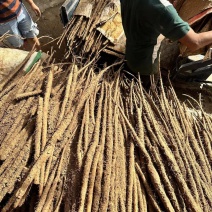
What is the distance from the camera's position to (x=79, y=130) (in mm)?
1763

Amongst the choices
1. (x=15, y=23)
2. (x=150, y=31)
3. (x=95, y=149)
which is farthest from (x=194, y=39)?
(x=15, y=23)

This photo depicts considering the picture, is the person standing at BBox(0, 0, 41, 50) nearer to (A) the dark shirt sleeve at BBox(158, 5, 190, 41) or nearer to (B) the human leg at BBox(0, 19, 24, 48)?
(B) the human leg at BBox(0, 19, 24, 48)

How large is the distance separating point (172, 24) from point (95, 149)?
99 centimetres

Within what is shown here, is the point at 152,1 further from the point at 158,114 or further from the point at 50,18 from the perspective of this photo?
the point at 50,18

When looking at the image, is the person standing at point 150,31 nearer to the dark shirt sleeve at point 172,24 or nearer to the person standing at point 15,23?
the dark shirt sleeve at point 172,24

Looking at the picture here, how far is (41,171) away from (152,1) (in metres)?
1.32

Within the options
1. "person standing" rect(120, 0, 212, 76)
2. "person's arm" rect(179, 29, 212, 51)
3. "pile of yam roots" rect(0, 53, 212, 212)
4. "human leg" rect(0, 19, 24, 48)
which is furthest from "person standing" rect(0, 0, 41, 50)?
"person's arm" rect(179, 29, 212, 51)

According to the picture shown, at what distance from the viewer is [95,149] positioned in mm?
1597

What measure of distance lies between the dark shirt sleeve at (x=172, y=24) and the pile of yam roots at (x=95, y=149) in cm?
56

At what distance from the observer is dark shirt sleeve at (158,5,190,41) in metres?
1.71

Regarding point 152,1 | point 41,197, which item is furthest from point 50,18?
point 41,197

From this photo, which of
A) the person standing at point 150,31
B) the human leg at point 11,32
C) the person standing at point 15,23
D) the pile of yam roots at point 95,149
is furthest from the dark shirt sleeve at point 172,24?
the human leg at point 11,32

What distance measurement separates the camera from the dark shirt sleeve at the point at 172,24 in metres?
1.71

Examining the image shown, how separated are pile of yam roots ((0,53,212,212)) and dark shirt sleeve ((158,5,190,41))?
56cm
